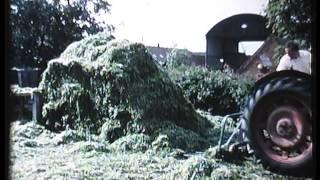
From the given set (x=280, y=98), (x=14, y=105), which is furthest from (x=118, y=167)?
(x=280, y=98)

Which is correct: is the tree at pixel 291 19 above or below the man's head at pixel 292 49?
above

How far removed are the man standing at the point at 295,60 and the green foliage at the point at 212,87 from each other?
20cm

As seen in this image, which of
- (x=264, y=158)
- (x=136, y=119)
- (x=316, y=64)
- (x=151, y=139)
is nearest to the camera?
(x=316, y=64)

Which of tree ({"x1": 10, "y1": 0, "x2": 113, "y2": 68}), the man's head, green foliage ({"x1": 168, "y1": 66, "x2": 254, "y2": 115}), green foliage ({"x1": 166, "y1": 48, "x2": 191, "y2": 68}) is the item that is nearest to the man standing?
the man's head

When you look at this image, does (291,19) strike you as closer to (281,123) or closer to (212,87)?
(281,123)

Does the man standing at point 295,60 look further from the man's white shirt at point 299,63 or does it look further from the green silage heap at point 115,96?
the green silage heap at point 115,96

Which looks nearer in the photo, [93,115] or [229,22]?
[229,22]

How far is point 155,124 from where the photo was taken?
2.85 metres

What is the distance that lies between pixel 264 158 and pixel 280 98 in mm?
304

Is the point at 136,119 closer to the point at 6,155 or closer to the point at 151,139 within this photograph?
the point at 151,139

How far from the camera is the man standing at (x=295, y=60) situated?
2.20 metres

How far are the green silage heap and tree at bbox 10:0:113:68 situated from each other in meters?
0.09

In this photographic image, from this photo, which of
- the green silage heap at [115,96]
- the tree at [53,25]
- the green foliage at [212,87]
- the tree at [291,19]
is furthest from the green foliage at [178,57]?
the tree at [291,19]

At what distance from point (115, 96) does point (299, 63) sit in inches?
51.0
